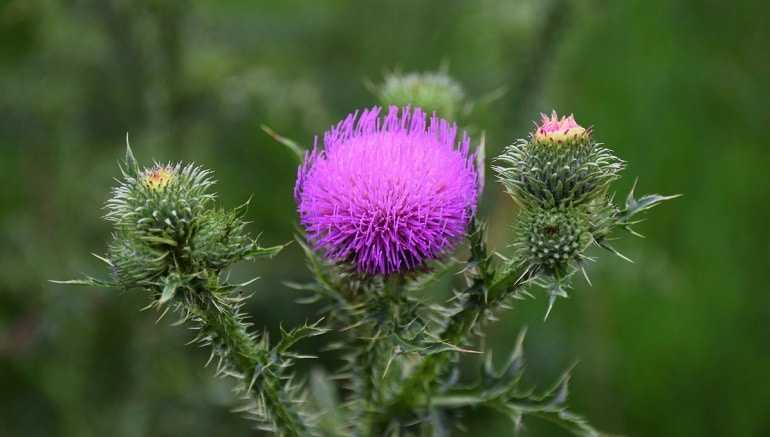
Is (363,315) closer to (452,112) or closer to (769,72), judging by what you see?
(452,112)

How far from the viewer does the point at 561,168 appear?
2309 millimetres

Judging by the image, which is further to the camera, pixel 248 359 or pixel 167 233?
pixel 248 359

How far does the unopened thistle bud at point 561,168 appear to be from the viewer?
2.33 m

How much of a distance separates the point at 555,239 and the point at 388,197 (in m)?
0.50

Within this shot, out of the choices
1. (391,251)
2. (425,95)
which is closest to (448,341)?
(391,251)

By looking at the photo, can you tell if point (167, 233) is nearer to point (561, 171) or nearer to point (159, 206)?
point (159, 206)

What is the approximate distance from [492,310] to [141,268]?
40.1 inches

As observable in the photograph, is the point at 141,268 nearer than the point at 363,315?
Yes

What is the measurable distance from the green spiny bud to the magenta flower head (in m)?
0.20

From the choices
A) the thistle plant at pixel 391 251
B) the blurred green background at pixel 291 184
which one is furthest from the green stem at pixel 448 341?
the blurred green background at pixel 291 184

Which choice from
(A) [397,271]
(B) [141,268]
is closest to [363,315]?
(A) [397,271]

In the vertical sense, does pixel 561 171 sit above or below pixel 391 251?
above

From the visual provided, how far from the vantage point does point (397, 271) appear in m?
2.61

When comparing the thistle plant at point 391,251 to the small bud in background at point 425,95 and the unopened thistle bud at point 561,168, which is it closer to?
the unopened thistle bud at point 561,168
